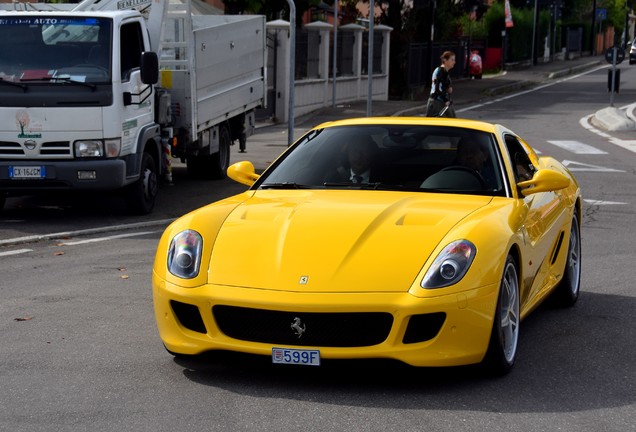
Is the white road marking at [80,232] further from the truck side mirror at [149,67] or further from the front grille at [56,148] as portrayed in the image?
the truck side mirror at [149,67]

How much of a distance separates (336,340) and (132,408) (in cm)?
98

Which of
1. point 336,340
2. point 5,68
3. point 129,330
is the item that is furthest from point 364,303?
point 5,68

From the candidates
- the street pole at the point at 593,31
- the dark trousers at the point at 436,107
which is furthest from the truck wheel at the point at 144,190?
the street pole at the point at 593,31

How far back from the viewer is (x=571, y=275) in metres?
8.52

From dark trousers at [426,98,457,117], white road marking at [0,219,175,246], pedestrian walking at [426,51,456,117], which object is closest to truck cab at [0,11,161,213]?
white road marking at [0,219,175,246]

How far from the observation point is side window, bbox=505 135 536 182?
8031 mm

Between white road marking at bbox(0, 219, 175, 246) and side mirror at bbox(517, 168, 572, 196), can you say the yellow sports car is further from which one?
white road marking at bbox(0, 219, 175, 246)

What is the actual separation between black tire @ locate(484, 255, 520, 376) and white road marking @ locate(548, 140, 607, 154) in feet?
56.7

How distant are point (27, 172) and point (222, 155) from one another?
17.1 ft

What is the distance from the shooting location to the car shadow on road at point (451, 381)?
19.7 ft

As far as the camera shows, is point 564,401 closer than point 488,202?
Yes

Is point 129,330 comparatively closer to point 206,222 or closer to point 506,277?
point 206,222

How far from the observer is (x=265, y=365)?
6.43 meters

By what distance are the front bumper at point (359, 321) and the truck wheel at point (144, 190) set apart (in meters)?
8.03
